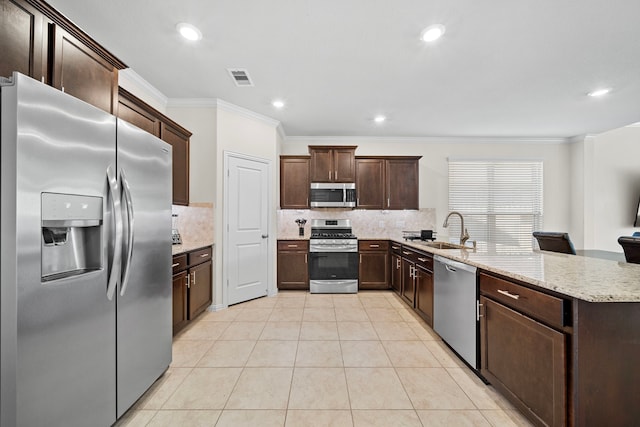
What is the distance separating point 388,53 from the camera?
2504 mm

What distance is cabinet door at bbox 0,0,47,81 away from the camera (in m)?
1.24

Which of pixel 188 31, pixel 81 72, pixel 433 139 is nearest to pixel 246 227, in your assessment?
pixel 188 31

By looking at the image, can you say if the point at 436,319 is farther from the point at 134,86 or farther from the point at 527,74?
the point at 134,86

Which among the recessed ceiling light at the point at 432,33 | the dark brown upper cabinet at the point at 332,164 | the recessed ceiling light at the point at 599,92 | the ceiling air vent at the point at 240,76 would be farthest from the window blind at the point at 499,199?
the ceiling air vent at the point at 240,76

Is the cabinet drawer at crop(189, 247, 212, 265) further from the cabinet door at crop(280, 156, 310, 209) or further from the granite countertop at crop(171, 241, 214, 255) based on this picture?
the cabinet door at crop(280, 156, 310, 209)

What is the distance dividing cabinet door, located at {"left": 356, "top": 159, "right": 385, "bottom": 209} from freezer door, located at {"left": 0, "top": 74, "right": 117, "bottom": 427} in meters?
3.77

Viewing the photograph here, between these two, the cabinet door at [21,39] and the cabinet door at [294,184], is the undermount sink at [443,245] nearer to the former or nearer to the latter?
the cabinet door at [294,184]

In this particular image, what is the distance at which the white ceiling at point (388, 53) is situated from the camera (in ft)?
6.50

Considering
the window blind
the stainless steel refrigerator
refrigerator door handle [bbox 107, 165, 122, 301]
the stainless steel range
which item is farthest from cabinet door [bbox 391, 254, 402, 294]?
refrigerator door handle [bbox 107, 165, 122, 301]

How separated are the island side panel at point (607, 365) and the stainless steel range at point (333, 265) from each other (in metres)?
3.23

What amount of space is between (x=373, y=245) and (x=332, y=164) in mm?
1514

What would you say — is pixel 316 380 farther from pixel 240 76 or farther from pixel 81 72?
pixel 240 76

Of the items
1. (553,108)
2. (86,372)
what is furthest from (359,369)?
(553,108)

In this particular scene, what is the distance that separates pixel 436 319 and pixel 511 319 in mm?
1134
